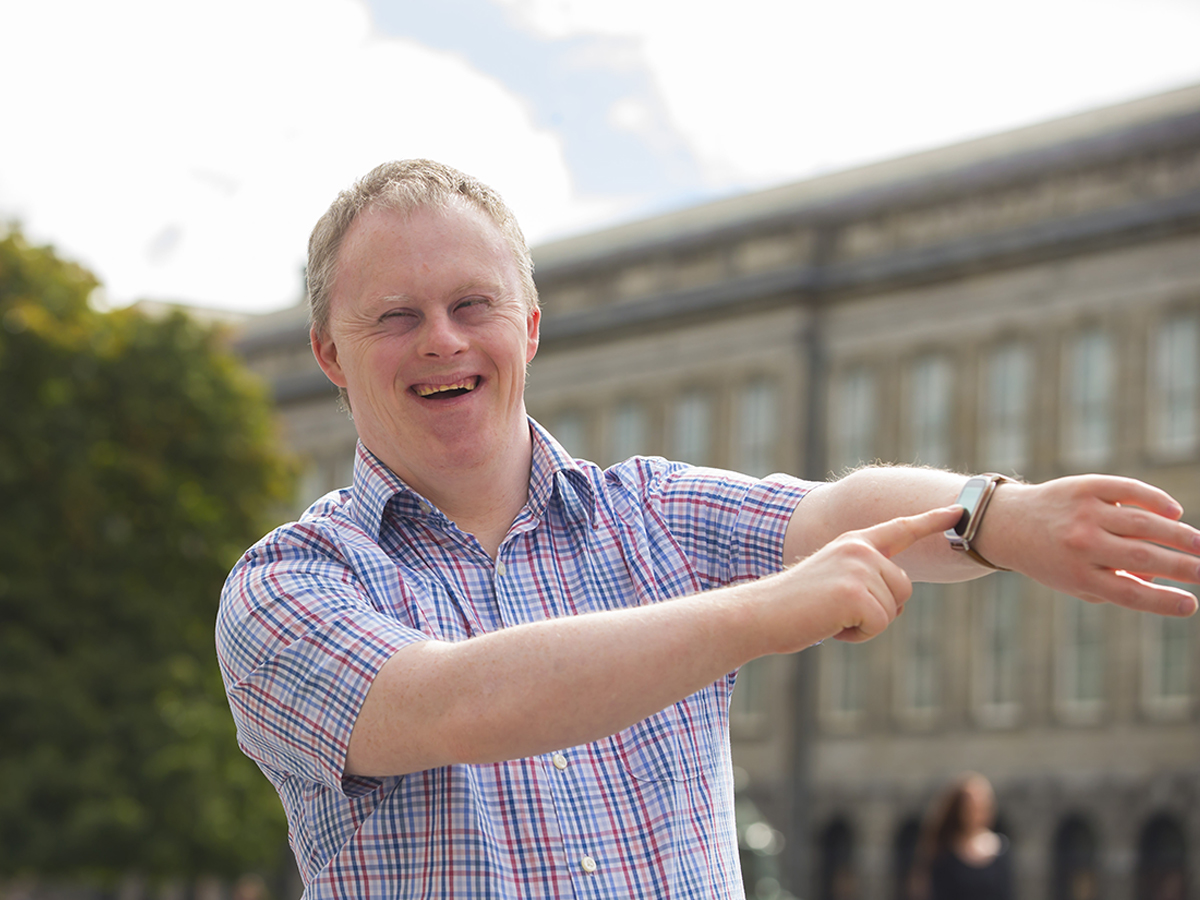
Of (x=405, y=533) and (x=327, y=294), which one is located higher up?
(x=327, y=294)

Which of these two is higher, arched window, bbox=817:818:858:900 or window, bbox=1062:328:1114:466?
window, bbox=1062:328:1114:466

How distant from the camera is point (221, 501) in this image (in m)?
28.0

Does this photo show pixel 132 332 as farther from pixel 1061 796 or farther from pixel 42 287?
pixel 1061 796

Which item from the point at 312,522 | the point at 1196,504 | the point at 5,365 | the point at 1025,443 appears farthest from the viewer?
the point at 1025,443

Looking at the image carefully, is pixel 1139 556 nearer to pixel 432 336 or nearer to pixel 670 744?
pixel 670 744

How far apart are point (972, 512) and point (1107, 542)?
0.20 metres

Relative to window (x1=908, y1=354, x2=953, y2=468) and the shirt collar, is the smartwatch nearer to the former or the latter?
the shirt collar

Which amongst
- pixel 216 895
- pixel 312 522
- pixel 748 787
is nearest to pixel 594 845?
pixel 312 522

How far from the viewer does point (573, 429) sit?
→ 48.3 meters

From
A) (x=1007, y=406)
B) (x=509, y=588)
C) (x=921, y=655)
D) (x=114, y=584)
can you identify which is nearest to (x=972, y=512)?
(x=509, y=588)

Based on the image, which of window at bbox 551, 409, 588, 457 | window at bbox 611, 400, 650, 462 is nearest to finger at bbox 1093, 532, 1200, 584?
window at bbox 611, 400, 650, 462

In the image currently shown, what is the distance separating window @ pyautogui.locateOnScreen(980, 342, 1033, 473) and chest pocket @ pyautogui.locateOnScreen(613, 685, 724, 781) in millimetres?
37760

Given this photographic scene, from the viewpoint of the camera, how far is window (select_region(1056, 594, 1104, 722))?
37.8 metres

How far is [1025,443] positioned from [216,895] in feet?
64.7
